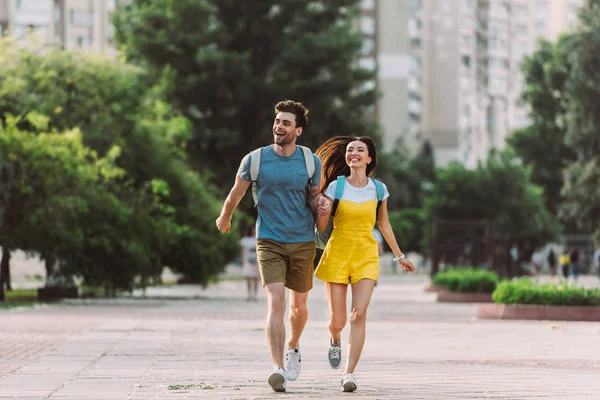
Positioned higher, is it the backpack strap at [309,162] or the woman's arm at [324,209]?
the backpack strap at [309,162]

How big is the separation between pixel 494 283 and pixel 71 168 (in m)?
9.67

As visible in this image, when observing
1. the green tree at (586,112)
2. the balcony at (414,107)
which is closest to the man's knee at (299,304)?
the green tree at (586,112)

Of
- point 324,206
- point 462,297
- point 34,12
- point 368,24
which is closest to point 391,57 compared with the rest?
point 368,24

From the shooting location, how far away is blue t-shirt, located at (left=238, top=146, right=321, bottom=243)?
35.5 ft

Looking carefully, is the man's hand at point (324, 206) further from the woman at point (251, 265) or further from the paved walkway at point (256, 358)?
the woman at point (251, 265)

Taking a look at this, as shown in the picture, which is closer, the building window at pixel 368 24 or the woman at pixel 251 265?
the woman at pixel 251 265

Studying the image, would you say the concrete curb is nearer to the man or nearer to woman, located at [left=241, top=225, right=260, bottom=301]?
woman, located at [left=241, top=225, right=260, bottom=301]

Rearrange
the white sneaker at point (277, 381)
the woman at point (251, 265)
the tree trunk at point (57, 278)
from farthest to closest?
the woman at point (251, 265) → the tree trunk at point (57, 278) → the white sneaker at point (277, 381)

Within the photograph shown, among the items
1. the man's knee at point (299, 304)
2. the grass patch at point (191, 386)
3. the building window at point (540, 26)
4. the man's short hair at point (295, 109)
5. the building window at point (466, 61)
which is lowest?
the grass patch at point (191, 386)

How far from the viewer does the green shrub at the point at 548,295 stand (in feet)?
73.5

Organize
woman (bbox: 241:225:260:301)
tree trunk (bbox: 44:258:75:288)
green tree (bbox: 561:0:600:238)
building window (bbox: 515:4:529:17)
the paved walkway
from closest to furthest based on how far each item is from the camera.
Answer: the paved walkway
tree trunk (bbox: 44:258:75:288)
woman (bbox: 241:225:260:301)
green tree (bbox: 561:0:600:238)
building window (bbox: 515:4:529:17)

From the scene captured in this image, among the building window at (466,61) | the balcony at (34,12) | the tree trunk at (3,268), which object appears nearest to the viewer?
the tree trunk at (3,268)

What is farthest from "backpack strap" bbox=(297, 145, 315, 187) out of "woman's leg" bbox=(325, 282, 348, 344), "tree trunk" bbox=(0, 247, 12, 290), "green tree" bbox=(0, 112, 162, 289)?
"tree trunk" bbox=(0, 247, 12, 290)

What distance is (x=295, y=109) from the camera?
434 inches
